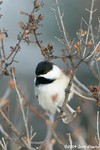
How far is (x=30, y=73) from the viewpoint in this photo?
11141mm

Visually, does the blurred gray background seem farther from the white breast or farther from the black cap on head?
the black cap on head

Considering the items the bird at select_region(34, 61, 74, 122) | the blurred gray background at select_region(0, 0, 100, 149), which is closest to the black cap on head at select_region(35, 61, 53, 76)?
the bird at select_region(34, 61, 74, 122)

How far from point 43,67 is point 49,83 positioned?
0.62 feet

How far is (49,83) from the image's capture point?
4.02 meters

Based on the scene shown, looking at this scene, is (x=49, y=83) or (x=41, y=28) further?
(x=41, y=28)

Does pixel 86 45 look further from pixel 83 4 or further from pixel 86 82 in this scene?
pixel 83 4

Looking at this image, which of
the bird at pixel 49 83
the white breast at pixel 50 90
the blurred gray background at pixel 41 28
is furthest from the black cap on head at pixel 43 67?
the blurred gray background at pixel 41 28

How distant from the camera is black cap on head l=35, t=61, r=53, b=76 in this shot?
3848 mm

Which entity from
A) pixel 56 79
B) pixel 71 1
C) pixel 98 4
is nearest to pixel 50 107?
pixel 56 79

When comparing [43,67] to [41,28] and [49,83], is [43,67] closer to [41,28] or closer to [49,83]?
[49,83]

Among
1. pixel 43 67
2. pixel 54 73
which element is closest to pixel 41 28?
pixel 54 73

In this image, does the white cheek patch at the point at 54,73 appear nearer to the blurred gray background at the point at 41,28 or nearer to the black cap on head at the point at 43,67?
the black cap on head at the point at 43,67

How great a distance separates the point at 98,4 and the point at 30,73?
2089mm

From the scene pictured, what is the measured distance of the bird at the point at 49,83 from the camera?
3920 millimetres
